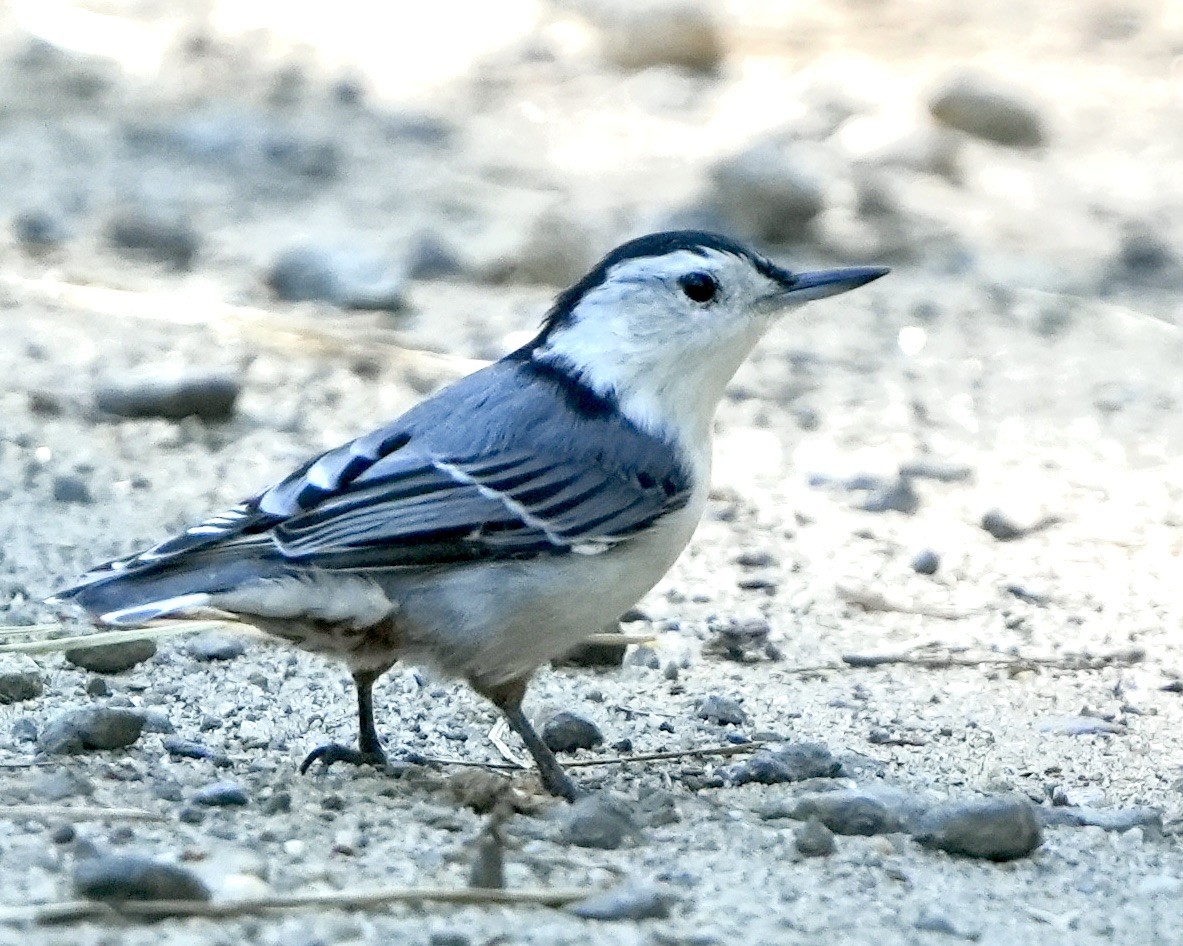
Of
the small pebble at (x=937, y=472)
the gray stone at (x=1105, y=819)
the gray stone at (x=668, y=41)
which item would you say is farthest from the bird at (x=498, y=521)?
the gray stone at (x=668, y=41)

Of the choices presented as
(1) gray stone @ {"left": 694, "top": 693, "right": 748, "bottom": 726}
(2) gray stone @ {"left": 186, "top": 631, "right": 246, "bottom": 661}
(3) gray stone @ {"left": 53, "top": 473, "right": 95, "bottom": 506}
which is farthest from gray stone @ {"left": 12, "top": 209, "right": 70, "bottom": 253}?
(1) gray stone @ {"left": 694, "top": 693, "right": 748, "bottom": 726}

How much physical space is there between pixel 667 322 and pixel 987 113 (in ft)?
16.2

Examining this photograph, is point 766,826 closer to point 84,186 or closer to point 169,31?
point 84,186

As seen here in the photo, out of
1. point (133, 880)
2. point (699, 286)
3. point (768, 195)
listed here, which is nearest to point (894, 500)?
point (699, 286)

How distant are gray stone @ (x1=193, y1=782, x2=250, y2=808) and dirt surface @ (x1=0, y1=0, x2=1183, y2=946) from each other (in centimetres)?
2

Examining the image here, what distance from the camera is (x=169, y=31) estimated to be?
9789 millimetres

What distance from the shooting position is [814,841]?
358cm

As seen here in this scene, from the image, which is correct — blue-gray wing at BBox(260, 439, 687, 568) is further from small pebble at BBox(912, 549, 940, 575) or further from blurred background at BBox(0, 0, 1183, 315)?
blurred background at BBox(0, 0, 1183, 315)

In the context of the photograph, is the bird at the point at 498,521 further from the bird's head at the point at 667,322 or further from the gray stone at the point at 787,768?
the gray stone at the point at 787,768

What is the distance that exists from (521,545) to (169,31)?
6384mm

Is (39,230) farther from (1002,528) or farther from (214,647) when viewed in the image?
(1002,528)

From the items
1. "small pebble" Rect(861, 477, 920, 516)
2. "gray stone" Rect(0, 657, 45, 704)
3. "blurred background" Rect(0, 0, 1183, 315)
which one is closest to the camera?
"gray stone" Rect(0, 657, 45, 704)

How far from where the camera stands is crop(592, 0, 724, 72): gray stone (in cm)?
977

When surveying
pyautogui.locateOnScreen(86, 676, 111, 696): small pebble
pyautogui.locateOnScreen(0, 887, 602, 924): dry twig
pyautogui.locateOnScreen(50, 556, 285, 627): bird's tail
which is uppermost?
pyautogui.locateOnScreen(50, 556, 285, 627): bird's tail
